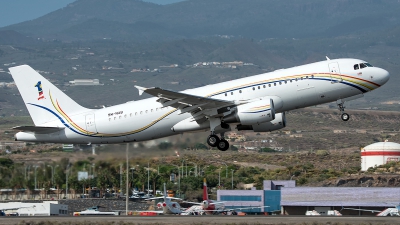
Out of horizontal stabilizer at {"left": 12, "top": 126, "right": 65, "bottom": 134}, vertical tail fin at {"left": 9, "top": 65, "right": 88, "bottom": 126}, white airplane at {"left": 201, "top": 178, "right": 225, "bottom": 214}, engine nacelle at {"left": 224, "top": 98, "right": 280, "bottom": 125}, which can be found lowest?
white airplane at {"left": 201, "top": 178, "right": 225, "bottom": 214}

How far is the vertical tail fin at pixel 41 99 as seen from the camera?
203 ft

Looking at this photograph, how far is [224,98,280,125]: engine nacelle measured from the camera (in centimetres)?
5647

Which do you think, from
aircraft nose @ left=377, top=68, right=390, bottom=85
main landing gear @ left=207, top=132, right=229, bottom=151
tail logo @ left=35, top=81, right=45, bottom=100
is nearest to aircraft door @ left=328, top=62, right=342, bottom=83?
aircraft nose @ left=377, top=68, right=390, bottom=85

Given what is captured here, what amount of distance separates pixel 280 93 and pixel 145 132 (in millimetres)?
10326

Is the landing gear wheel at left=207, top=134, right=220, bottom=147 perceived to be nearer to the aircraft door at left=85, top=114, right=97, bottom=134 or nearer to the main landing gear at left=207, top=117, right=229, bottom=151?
the main landing gear at left=207, top=117, right=229, bottom=151

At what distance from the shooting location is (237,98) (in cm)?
5794

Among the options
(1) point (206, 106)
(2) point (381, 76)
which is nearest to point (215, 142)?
(1) point (206, 106)

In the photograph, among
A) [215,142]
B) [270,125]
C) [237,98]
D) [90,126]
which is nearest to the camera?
[237,98]

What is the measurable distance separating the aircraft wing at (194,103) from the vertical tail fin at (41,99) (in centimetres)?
846

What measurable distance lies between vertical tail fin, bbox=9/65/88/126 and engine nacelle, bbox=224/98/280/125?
12443 mm

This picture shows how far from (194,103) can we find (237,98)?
3088mm

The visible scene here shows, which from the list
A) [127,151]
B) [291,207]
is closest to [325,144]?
[291,207]

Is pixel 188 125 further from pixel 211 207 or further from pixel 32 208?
pixel 32 208

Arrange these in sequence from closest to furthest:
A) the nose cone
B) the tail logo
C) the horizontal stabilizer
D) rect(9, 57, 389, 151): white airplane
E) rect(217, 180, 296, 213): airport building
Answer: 1. rect(9, 57, 389, 151): white airplane
2. the nose cone
3. the horizontal stabilizer
4. the tail logo
5. rect(217, 180, 296, 213): airport building
